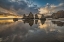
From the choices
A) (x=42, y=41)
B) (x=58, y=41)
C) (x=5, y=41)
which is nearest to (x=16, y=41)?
(x=5, y=41)

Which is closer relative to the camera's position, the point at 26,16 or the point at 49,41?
the point at 49,41

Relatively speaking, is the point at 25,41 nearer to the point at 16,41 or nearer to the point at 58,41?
the point at 16,41

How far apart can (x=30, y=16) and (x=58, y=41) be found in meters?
101

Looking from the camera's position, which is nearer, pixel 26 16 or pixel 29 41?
pixel 29 41

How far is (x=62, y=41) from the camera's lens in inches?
418

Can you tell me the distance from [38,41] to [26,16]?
10308cm

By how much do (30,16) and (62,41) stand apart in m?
101

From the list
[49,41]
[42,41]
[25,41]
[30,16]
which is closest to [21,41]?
[25,41]

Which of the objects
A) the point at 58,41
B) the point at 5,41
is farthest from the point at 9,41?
the point at 58,41

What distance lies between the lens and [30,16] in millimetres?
111438

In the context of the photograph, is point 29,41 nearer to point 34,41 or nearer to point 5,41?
point 34,41

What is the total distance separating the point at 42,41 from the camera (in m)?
10.9

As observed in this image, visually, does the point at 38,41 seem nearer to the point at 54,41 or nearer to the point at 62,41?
the point at 54,41

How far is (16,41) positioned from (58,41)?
4.75 m
